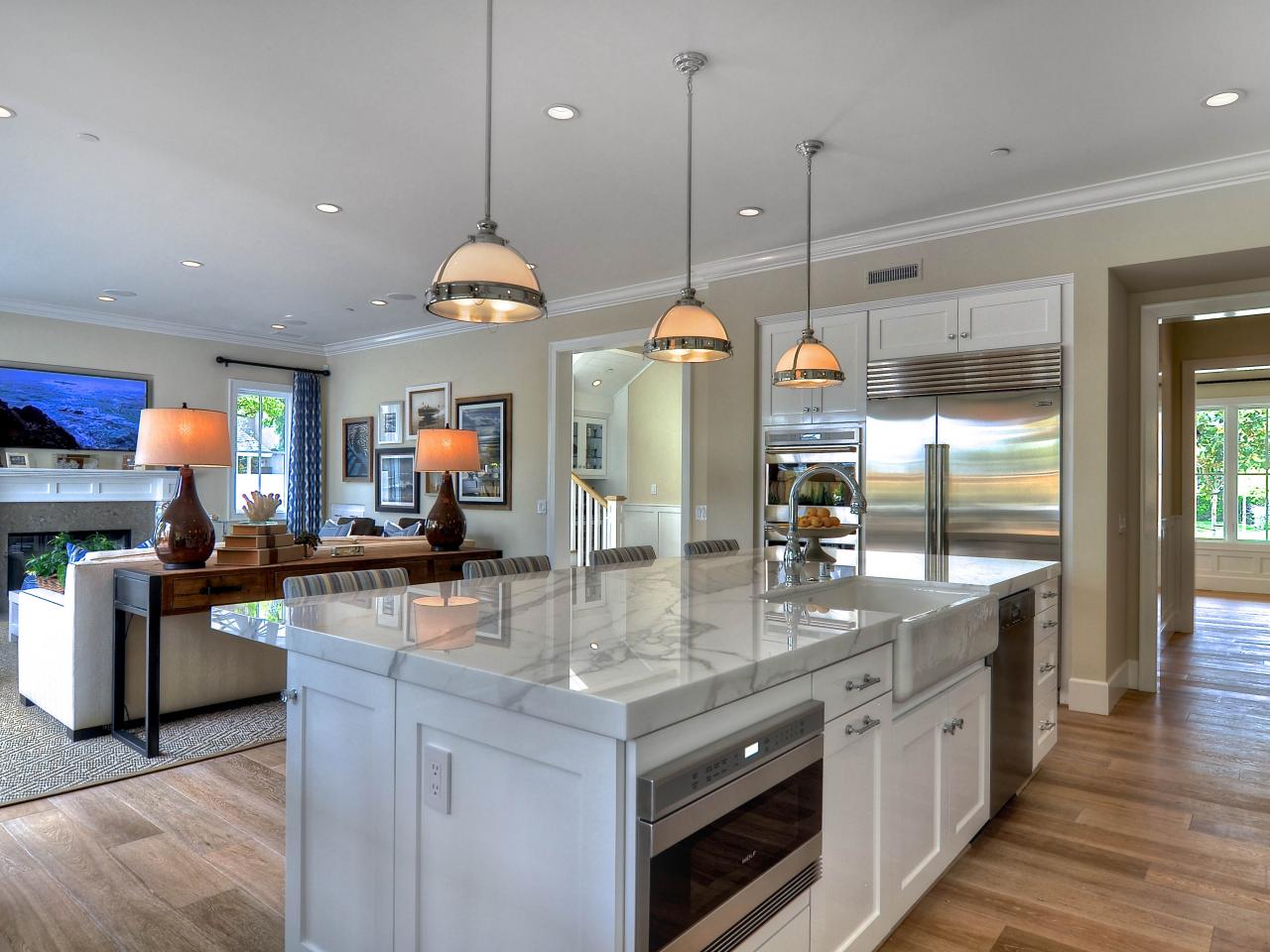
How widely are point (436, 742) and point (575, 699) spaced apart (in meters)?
0.43

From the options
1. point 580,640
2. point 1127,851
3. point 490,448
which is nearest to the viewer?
point 580,640

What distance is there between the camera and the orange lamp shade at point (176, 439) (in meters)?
3.66

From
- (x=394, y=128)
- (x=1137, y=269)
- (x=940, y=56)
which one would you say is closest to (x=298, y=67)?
(x=394, y=128)

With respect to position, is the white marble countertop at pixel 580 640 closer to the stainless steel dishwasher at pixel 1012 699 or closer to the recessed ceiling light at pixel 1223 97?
the stainless steel dishwasher at pixel 1012 699

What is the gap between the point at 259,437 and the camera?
873cm

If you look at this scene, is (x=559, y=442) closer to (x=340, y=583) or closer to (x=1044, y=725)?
(x=340, y=583)

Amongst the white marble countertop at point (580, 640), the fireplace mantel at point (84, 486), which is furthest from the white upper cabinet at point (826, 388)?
the fireplace mantel at point (84, 486)

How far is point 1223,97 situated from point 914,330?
189 centimetres

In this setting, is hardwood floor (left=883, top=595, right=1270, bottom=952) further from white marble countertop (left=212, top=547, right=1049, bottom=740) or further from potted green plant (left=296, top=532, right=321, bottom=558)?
potted green plant (left=296, top=532, right=321, bottom=558)

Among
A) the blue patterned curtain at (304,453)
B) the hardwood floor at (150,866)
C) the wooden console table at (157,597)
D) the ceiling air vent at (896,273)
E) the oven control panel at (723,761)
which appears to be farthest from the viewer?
the blue patterned curtain at (304,453)

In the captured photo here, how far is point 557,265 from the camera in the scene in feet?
18.7

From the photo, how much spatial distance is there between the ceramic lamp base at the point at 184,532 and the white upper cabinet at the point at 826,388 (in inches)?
132

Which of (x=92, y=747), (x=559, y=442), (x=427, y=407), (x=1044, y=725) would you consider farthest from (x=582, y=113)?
(x=427, y=407)

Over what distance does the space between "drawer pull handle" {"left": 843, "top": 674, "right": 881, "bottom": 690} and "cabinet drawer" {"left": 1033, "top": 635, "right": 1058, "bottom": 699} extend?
5.06 ft
